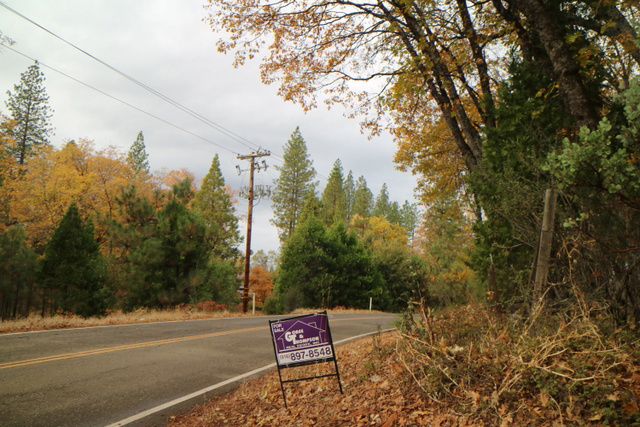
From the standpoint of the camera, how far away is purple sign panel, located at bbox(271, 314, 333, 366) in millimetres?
5125

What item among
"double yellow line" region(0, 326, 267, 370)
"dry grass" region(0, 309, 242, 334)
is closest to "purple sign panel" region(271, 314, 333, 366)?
"double yellow line" region(0, 326, 267, 370)

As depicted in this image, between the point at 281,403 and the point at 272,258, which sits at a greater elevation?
the point at 272,258

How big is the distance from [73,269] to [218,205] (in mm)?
26224

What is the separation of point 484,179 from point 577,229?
3185 millimetres

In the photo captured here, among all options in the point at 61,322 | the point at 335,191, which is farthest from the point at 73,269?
the point at 335,191

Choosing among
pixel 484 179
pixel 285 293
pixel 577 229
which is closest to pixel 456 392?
pixel 577 229

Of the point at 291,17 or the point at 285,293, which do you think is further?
the point at 285,293

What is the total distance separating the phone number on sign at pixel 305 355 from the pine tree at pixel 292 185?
4778cm

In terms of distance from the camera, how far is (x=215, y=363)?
299 inches

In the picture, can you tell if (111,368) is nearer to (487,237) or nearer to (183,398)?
(183,398)

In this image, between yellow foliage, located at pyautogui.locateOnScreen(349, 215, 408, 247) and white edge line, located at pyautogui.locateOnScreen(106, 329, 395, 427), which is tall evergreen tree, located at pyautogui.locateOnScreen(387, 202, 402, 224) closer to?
yellow foliage, located at pyautogui.locateOnScreen(349, 215, 408, 247)

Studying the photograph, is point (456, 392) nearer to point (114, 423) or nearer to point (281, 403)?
point (281, 403)

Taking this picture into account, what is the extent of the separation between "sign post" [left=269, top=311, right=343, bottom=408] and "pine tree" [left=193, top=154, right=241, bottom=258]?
122 ft

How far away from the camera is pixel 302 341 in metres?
5.16
